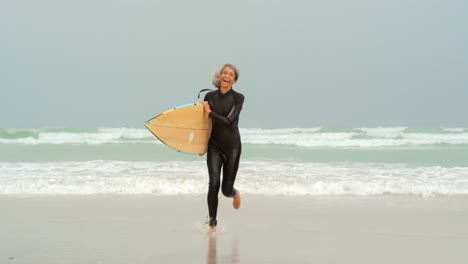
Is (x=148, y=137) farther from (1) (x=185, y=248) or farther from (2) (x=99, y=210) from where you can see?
(1) (x=185, y=248)

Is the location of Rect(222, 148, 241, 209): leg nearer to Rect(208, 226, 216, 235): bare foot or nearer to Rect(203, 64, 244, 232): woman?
Rect(203, 64, 244, 232): woman

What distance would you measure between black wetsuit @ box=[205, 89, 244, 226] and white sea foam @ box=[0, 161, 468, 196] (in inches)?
99.7

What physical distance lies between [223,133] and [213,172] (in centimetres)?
41

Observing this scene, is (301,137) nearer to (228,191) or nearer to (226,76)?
(228,191)

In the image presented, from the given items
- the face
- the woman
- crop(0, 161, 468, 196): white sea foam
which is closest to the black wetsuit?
the woman

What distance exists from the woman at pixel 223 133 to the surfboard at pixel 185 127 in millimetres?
149

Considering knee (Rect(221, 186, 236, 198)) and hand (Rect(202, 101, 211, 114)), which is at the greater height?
hand (Rect(202, 101, 211, 114))

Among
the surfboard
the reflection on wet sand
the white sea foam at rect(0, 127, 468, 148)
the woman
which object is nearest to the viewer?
the reflection on wet sand

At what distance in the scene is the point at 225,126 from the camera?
16.8 ft

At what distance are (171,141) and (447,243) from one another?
9.80 feet

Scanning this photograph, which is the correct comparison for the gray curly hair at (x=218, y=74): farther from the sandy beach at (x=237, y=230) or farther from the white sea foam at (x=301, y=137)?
the white sea foam at (x=301, y=137)

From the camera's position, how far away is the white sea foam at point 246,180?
7.62 metres

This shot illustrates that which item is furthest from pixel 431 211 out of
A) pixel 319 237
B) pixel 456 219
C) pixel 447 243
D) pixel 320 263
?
pixel 320 263

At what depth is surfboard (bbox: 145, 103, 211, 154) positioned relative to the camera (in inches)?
208
